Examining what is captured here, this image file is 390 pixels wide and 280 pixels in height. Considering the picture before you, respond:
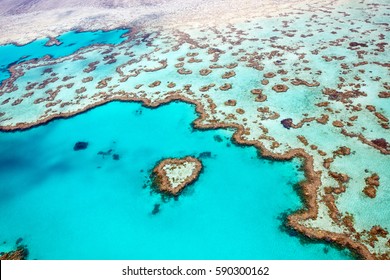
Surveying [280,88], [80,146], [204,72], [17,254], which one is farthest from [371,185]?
[80,146]

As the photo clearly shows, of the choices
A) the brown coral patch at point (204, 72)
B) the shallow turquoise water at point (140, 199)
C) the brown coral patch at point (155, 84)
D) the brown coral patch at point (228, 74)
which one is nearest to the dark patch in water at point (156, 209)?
the shallow turquoise water at point (140, 199)

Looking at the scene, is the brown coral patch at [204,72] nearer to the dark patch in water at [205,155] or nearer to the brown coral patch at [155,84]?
the brown coral patch at [155,84]

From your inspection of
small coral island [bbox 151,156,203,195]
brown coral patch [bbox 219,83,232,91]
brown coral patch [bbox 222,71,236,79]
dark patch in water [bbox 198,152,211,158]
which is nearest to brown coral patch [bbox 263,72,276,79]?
brown coral patch [bbox 222,71,236,79]

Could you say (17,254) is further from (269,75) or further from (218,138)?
(269,75)

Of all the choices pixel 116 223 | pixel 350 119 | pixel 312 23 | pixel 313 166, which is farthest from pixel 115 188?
pixel 312 23

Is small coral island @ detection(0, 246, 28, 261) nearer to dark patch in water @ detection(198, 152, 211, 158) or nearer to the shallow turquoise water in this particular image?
the shallow turquoise water
